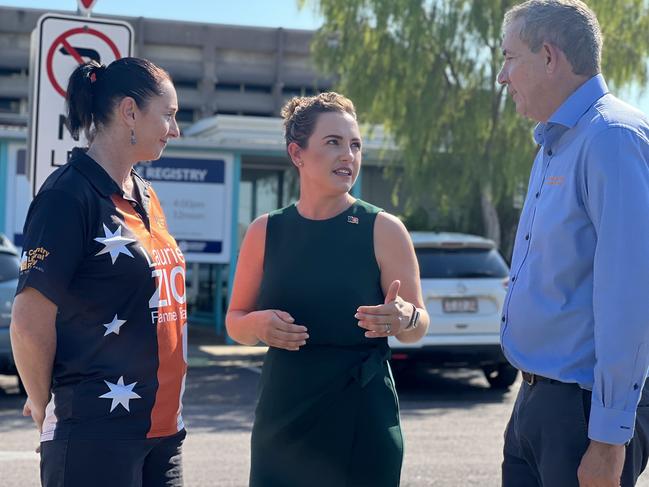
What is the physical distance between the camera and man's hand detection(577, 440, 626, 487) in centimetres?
257

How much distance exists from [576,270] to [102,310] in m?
1.34

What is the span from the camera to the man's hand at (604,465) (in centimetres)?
257

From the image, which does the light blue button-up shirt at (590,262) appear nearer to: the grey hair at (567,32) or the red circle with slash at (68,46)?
the grey hair at (567,32)

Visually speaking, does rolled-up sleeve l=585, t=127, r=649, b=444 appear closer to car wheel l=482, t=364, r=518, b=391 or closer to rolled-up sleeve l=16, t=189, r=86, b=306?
rolled-up sleeve l=16, t=189, r=86, b=306

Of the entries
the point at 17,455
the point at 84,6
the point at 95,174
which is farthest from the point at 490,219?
the point at 95,174

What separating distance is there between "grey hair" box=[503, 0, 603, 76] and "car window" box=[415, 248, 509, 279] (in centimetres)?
781

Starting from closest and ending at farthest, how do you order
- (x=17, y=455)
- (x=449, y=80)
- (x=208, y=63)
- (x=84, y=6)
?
(x=84, y=6), (x=17, y=455), (x=449, y=80), (x=208, y=63)

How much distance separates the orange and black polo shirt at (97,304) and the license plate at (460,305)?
7629 millimetres

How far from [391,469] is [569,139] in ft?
4.12

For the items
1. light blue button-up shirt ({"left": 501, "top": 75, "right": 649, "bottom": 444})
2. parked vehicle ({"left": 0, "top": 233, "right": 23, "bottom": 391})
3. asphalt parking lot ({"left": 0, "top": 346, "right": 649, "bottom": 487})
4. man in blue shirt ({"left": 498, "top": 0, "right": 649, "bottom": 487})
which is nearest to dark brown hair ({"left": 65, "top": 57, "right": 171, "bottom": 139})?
man in blue shirt ({"left": 498, "top": 0, "right": 649, "bottom": 487})

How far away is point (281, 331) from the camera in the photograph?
3246 millimetres

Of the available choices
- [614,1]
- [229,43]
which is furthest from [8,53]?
[614,1]

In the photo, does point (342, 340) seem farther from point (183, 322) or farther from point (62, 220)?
point (62, 220)

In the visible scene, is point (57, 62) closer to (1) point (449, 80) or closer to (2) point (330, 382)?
(2) point (330, 382)
